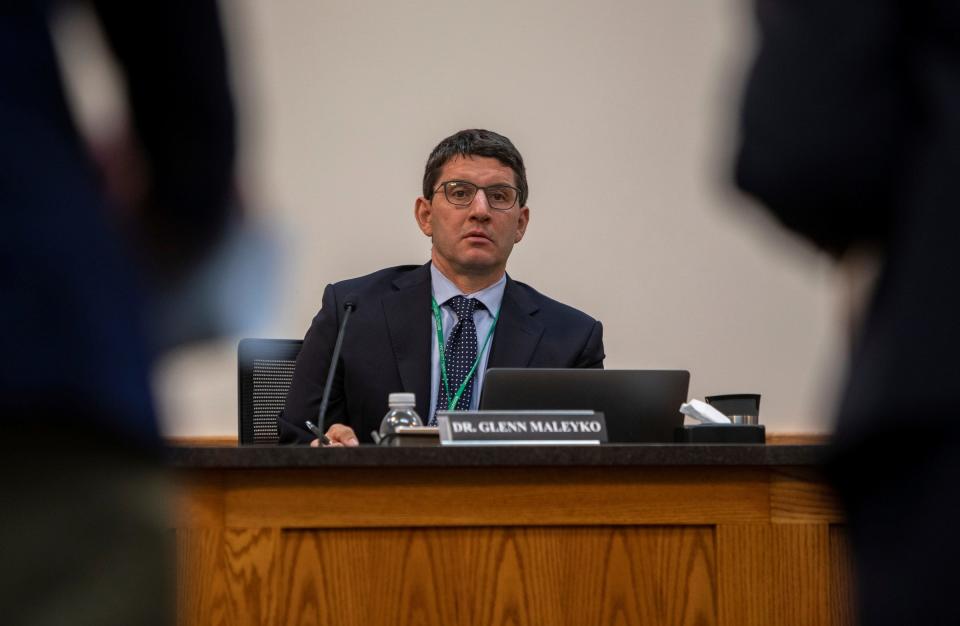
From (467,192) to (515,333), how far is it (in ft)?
1.31

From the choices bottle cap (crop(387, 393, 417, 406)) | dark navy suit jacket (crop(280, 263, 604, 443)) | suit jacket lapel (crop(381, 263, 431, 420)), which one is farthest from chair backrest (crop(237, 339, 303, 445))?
bottle cap (crop(387, 393, 417, 406))

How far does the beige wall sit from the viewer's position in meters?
3.59

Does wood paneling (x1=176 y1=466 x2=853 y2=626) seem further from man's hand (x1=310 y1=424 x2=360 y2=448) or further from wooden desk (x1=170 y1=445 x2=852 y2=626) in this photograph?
man's hand (x1=310 y1=424 x2=360 y2=448)

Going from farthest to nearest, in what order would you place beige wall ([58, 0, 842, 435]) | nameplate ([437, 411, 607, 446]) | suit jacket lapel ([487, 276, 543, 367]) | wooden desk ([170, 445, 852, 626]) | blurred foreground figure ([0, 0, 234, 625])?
1. beige wall ([58, 0, 842, 435])
2. suit jacket lapel ([487, 276, 543, 367])
3. nameplate ([437, 411, 607, 446])
4. wooden desk ([170, 445, 852, 626])
5. blurred foreground figure ([0, 0, 234, 625])

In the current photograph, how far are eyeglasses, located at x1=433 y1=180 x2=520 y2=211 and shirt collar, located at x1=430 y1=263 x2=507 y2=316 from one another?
199 millimetres

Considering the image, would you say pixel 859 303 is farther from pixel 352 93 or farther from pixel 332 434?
pixel 352 93

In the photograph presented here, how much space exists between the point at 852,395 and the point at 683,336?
3107 mm

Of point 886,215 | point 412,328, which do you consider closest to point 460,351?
point 412,328

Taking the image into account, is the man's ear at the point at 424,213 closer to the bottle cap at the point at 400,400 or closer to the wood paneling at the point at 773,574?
the bottle cap at the point at 400,400

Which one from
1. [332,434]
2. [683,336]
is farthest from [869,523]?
[683,336]

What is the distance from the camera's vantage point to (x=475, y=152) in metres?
2.96

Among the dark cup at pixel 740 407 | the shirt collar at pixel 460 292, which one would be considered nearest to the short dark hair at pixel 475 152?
the shirt collar at pixel 460 292

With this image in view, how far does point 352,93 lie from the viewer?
365 centimetres

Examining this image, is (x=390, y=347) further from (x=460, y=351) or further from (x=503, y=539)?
(x=503, y=539)
